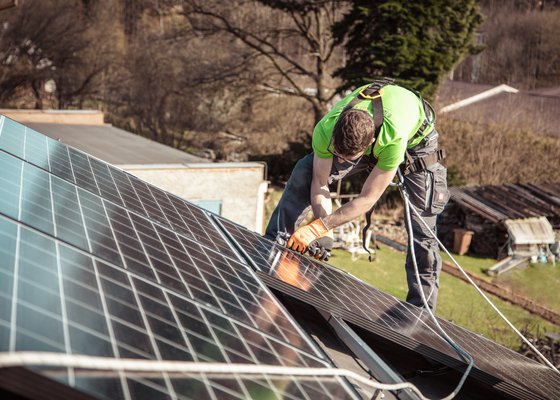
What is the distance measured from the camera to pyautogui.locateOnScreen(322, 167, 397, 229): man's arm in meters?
5.14

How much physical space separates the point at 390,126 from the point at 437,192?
113 cm

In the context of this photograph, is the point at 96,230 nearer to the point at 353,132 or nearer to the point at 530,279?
the point at 353,132

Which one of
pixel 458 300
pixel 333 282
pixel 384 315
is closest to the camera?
pixel 384 315

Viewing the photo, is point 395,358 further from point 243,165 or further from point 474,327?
point 243,165

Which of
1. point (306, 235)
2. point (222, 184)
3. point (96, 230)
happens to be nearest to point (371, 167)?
point (306, 235)

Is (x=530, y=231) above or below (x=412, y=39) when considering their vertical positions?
below

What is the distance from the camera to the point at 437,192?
5781 millimetres

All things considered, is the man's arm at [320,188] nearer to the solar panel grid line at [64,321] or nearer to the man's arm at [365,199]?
the man's arm at [365,199]

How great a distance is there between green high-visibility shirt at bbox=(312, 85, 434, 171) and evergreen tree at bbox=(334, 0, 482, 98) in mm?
20978

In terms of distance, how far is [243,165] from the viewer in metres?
16.4

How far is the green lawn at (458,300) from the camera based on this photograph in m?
14.7

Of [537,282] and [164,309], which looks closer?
[164,309]

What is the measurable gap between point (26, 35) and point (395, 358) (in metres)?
35.0

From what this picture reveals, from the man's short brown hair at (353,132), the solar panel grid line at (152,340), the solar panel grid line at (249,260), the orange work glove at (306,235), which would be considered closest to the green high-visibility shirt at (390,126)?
the man's short brown hair at (353,132)
